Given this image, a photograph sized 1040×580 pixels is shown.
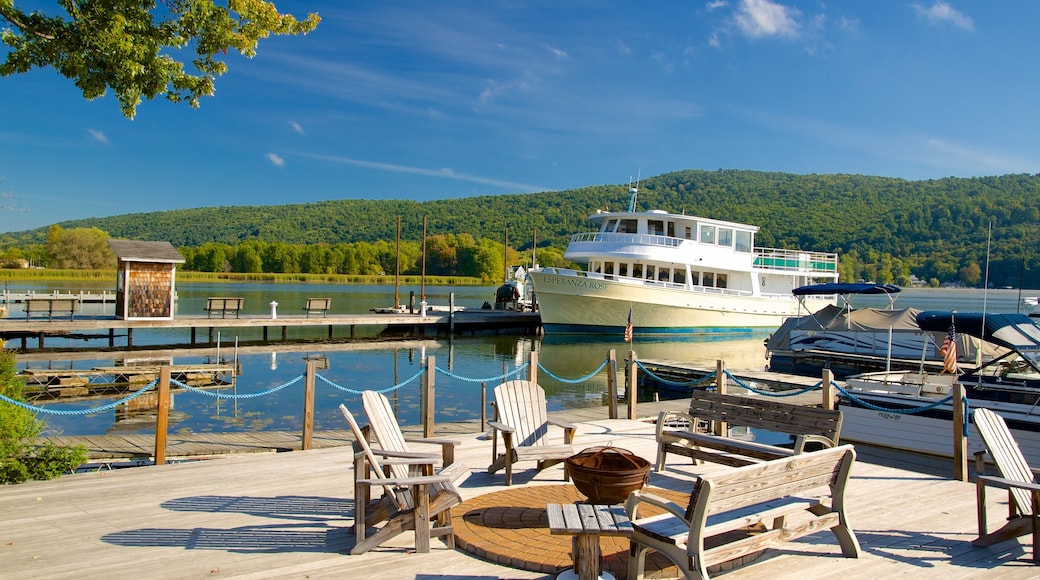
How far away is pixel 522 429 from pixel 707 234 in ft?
99.5

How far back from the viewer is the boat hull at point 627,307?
109 feet

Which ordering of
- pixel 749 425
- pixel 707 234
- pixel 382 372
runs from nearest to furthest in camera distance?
pixel 749 425 → pixel 382 372 → pixel 707 234

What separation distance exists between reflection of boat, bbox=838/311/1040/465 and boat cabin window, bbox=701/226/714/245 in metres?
22.4

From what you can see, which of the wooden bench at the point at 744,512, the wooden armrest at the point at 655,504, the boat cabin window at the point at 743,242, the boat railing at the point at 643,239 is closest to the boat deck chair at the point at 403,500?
the wooden armrest at the point at 655,504

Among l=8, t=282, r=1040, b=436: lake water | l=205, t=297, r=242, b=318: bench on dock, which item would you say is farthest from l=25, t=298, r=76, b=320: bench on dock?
l=205, t=297, r=242, b=318: bench on dock

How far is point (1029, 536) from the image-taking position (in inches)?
201

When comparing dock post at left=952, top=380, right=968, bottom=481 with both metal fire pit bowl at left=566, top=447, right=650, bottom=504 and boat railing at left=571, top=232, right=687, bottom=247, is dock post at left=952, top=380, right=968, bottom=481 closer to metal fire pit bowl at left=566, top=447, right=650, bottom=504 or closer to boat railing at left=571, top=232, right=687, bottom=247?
metal fire pit bowl at left=566, top=447, right=650, bottom=504

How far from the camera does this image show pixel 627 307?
33.7 m

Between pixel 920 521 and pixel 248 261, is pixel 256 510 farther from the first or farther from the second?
pixel 248 261

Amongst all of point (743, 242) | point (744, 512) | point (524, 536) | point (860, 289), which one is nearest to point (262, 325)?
point (860, 289)

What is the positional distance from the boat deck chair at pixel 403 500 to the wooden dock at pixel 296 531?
11 cm

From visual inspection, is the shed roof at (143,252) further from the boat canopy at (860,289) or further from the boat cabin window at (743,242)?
the boat cabin window at (743,242)

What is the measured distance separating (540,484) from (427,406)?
9.36ft

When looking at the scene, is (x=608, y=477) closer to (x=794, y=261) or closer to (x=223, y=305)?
(x=223, y=305)
